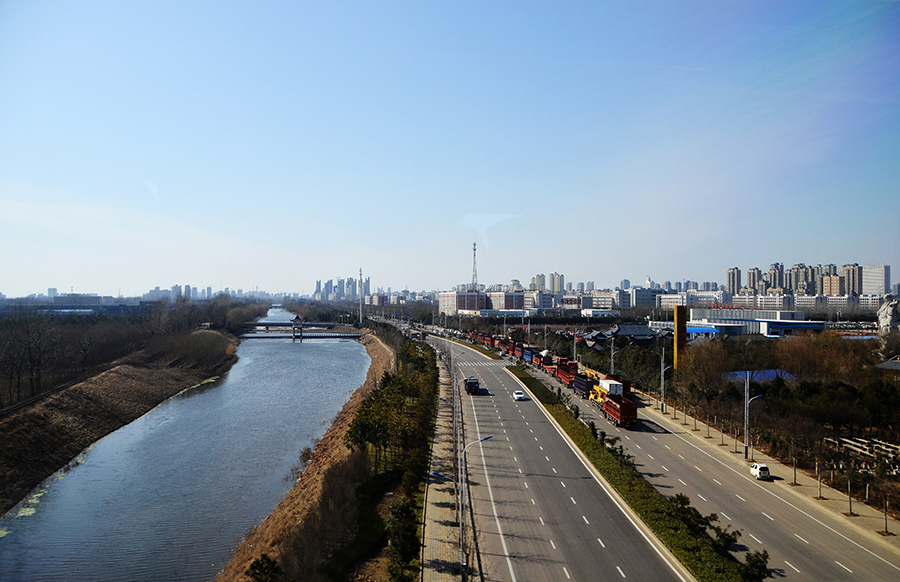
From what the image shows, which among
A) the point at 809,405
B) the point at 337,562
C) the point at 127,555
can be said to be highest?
the point at 809,405

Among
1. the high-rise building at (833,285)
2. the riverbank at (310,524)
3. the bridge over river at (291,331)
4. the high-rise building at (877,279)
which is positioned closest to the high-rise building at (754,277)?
the high-rise building at (833,285)

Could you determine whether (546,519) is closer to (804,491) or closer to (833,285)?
(804,491)

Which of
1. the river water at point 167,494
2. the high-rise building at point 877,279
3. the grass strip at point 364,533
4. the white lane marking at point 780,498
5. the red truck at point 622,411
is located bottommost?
the river water at point 167,494

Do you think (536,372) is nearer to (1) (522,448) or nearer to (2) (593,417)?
(2) (593,417)

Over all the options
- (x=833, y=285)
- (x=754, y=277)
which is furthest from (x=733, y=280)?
(x=833, y=285)

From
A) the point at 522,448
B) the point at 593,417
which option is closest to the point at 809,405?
the point at 593,417

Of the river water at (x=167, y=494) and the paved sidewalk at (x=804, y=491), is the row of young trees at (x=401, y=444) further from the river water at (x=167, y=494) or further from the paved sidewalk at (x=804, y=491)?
the paved sidewalk at (x=804, y=491)

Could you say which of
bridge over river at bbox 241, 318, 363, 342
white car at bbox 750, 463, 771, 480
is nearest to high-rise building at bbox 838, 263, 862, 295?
bridge over river at bbox 241, 318, 363, 342

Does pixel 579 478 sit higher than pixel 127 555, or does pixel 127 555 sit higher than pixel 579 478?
pixel 579 478
